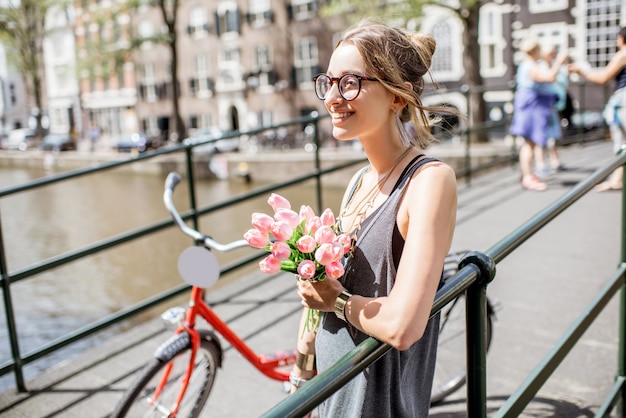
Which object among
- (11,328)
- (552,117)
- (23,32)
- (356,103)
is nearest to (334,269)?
(356,103)

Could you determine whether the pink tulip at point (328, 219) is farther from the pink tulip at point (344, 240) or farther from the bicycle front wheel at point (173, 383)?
the bicycle front wheel at point (173, 383)

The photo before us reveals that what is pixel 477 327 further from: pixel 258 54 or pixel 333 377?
pixel 258 54

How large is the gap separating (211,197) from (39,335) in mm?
15022

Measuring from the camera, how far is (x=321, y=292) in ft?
4.55

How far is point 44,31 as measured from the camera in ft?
128

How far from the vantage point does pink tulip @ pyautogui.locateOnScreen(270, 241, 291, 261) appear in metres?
1.33

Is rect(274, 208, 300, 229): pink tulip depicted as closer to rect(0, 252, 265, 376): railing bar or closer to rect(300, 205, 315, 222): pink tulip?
rect(300, 205, 315, 222): pink tulip

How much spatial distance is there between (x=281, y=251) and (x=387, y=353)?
328 millimetres

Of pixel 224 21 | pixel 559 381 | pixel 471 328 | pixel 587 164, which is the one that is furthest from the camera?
pixel 224 21

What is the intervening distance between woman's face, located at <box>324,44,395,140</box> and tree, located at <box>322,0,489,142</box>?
647 inches

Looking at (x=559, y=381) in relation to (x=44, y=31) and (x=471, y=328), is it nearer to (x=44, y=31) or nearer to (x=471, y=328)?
(x=471, y=328)

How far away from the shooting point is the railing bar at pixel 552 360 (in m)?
1.71

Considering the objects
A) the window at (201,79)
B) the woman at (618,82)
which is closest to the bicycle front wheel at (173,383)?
the woman at (618,82)

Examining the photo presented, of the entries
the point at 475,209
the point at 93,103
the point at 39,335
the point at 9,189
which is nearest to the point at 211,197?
the point at 39,335
